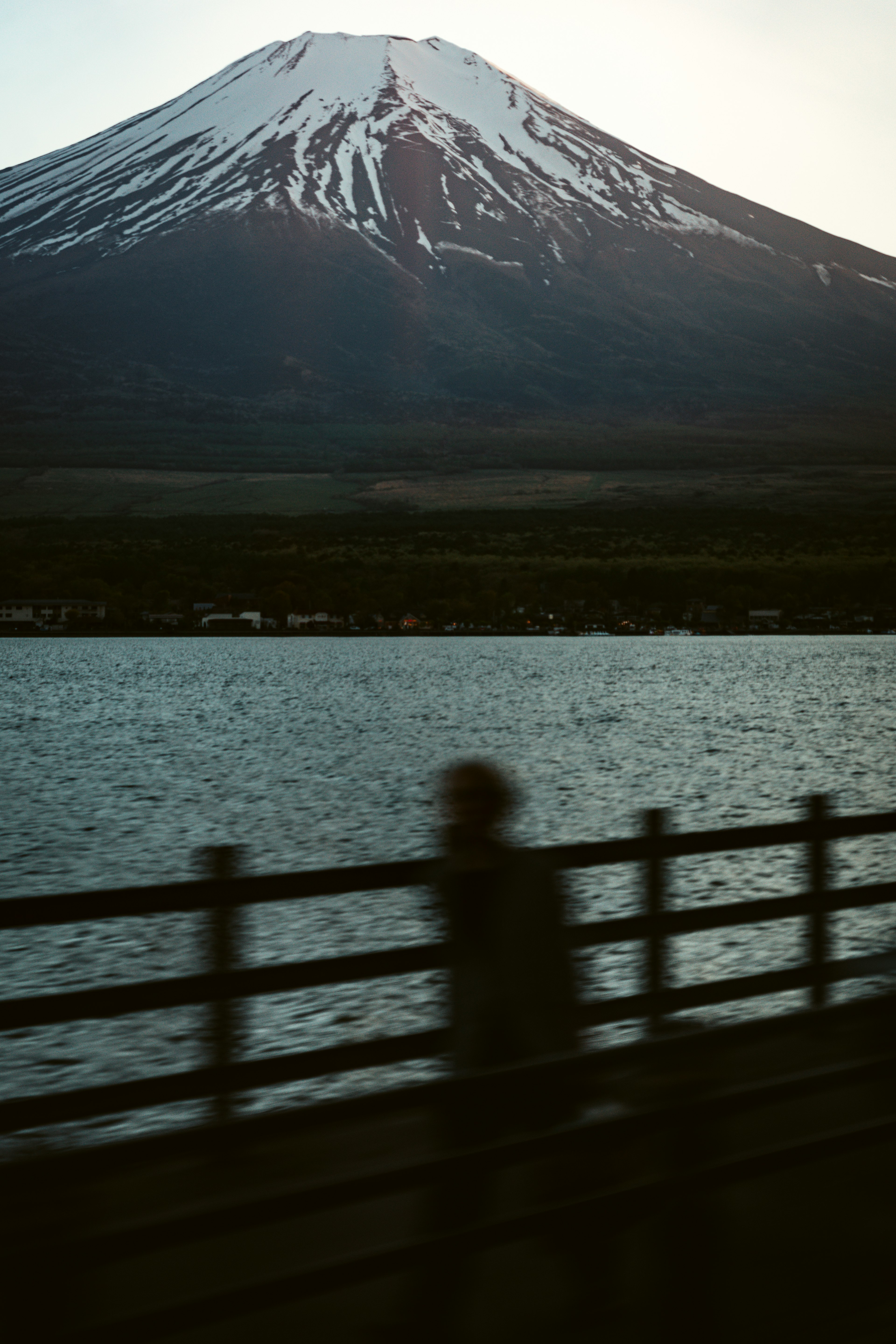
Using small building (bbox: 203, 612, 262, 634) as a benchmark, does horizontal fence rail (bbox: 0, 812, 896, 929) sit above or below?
above

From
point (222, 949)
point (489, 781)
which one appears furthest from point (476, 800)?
point (222, 949)

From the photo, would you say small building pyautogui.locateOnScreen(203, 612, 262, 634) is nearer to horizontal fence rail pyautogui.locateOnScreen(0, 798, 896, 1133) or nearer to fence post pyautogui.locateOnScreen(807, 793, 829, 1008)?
fence post pyautogui.locateOnScreen(807, 793, 829, 1008)

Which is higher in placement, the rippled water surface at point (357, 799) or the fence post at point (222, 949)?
the fence post at point (222, 949)

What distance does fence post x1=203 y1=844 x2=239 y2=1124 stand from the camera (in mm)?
4980

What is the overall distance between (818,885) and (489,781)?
321 centimetres

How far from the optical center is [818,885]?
681cm

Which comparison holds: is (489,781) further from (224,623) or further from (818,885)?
(224,623)

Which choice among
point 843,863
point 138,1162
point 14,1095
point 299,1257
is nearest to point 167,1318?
point 138,1162

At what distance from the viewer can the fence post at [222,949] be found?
498 cm

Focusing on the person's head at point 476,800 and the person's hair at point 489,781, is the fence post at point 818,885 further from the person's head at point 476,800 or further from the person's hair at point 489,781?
the person's head at point 476,800

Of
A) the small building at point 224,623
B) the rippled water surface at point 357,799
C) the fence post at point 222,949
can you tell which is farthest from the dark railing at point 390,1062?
the small building at point 224,623

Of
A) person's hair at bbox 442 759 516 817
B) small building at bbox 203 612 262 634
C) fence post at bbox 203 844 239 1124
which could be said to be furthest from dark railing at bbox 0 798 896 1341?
small building at bbox 203 612 262 634

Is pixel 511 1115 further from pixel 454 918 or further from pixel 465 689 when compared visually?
pixel 465 689

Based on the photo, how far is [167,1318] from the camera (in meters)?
2.28
